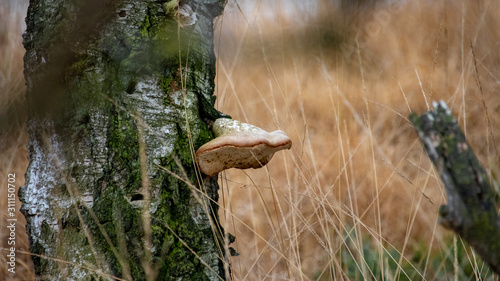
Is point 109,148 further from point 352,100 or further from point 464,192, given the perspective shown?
point 352,100

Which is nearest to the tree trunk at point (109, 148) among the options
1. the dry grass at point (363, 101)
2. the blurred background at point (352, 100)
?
the blurred background at point (352, 100)

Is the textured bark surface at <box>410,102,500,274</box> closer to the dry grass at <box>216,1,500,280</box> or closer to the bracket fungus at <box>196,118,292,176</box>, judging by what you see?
the bracket fungus at <box>196,118,292,176</box>

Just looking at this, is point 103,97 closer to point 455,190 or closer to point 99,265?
point 99,265

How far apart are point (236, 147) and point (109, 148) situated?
0.99 ft

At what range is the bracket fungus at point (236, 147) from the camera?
0.91 metres

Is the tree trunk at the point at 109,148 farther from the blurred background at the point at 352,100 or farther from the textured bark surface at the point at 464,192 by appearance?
the blurred background at the point at 352,100

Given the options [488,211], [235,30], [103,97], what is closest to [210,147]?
[103,97]

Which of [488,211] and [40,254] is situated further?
[40,254]

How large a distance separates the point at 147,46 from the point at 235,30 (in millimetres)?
2552

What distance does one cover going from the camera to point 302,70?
3.53 metres

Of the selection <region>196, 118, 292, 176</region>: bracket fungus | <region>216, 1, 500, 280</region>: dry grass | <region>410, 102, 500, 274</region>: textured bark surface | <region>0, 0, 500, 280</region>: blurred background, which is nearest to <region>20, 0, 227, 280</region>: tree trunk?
<region>196, 118, 292, 176</region>: bracket fungus

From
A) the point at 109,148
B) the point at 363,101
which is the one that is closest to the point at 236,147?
the point at 109,148

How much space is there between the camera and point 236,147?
2.96 feet

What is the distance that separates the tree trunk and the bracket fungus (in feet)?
0.17
